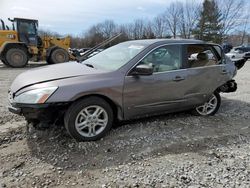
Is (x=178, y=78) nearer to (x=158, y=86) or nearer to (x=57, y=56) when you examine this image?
(x=158, y=86)

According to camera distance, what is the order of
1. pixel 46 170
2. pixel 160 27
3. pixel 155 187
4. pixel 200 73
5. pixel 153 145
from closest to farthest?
pixel 155 187
pixel 46 170
pixel 153 145
pixel 200 73
pixel 160 27

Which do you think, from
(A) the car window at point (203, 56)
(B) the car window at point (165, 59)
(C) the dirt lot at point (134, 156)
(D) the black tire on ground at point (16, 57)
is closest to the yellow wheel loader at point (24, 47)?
(D) the black tire on ground at point (16, 57)

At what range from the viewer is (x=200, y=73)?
4586 millimetres

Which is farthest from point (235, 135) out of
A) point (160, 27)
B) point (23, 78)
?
point (160, 27)

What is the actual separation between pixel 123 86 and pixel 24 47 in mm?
13510

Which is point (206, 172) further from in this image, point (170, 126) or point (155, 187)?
point (170, 126)

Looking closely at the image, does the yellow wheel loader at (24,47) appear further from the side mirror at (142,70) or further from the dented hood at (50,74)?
the side mirror at (142,70)

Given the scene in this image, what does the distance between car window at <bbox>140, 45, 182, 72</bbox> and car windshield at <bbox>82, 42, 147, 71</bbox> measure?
22 cm

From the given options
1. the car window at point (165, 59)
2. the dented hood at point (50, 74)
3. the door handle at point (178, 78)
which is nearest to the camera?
the dented hood at point (50, 74)

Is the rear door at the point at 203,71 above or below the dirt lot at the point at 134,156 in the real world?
above

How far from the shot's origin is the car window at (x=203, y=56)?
15.8 feet

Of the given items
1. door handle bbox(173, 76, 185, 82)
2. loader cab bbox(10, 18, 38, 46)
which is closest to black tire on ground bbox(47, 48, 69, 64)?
loader cab bbox(10, 18, 38, 46)

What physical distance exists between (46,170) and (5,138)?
122 centimetres

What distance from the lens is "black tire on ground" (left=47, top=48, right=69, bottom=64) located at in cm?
1591
